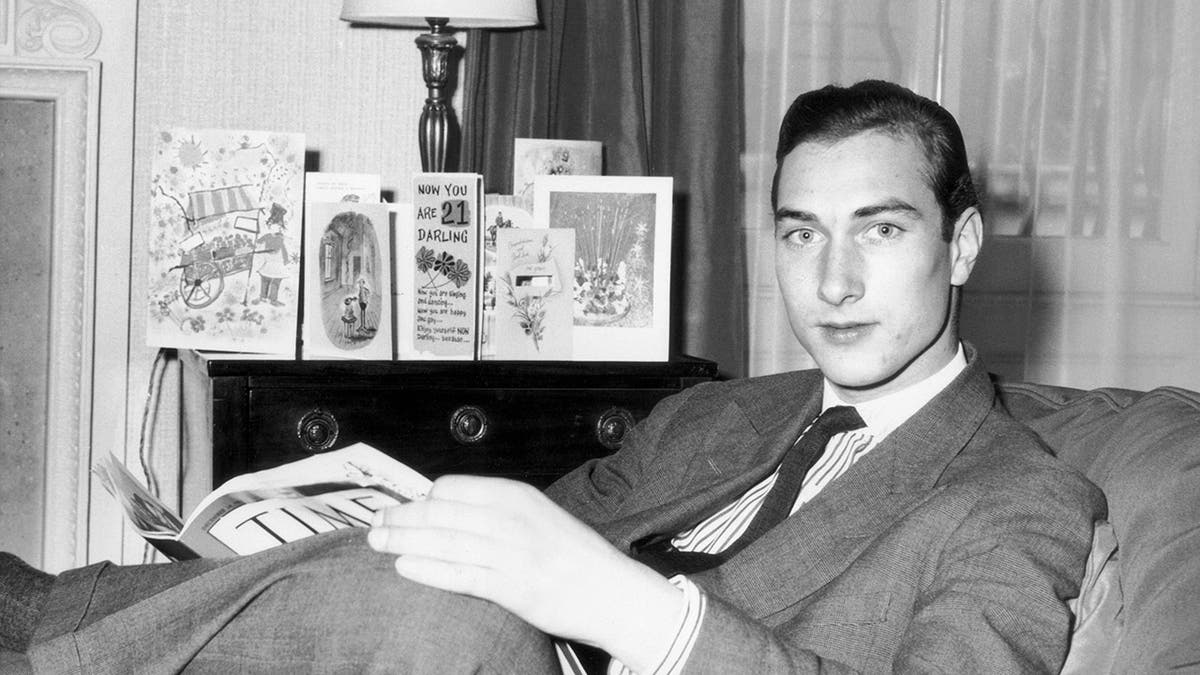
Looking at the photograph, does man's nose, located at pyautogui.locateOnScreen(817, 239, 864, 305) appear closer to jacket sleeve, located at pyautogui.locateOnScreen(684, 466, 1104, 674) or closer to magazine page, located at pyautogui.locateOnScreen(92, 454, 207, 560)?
jacket sleeve, located at pyautogui.locateOnScreen(684, 466, 1104, 674)

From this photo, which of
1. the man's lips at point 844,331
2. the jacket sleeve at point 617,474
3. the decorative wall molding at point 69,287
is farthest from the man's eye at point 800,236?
the decorative wall molding at point 69,287

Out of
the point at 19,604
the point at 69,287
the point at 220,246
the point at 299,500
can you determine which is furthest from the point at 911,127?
the point at 69,287

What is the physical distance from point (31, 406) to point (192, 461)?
1.41 ft

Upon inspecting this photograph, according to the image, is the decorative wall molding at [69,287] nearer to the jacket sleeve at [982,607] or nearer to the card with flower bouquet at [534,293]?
the card with flower bouquet at [534,293]

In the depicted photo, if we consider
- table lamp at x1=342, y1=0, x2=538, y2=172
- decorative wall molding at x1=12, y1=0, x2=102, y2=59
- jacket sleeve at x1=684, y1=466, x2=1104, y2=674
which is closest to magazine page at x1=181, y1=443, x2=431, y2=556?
jacket sleeve at x1=684, y1=466, x2=1104, y2=674

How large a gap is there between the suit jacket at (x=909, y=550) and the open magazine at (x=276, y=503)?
0.27 metres

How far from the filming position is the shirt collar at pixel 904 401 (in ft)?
4.79

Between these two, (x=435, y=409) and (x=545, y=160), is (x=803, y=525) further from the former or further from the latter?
(x=545, y=160)

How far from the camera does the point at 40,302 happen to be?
2516 millimetres

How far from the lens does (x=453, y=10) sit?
2.15 m

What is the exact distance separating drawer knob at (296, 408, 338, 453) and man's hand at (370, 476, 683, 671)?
1.01 metres

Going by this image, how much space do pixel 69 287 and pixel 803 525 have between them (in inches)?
67.6

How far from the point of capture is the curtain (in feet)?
8.18

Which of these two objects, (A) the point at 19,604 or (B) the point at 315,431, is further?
(B) the point at 315,431
